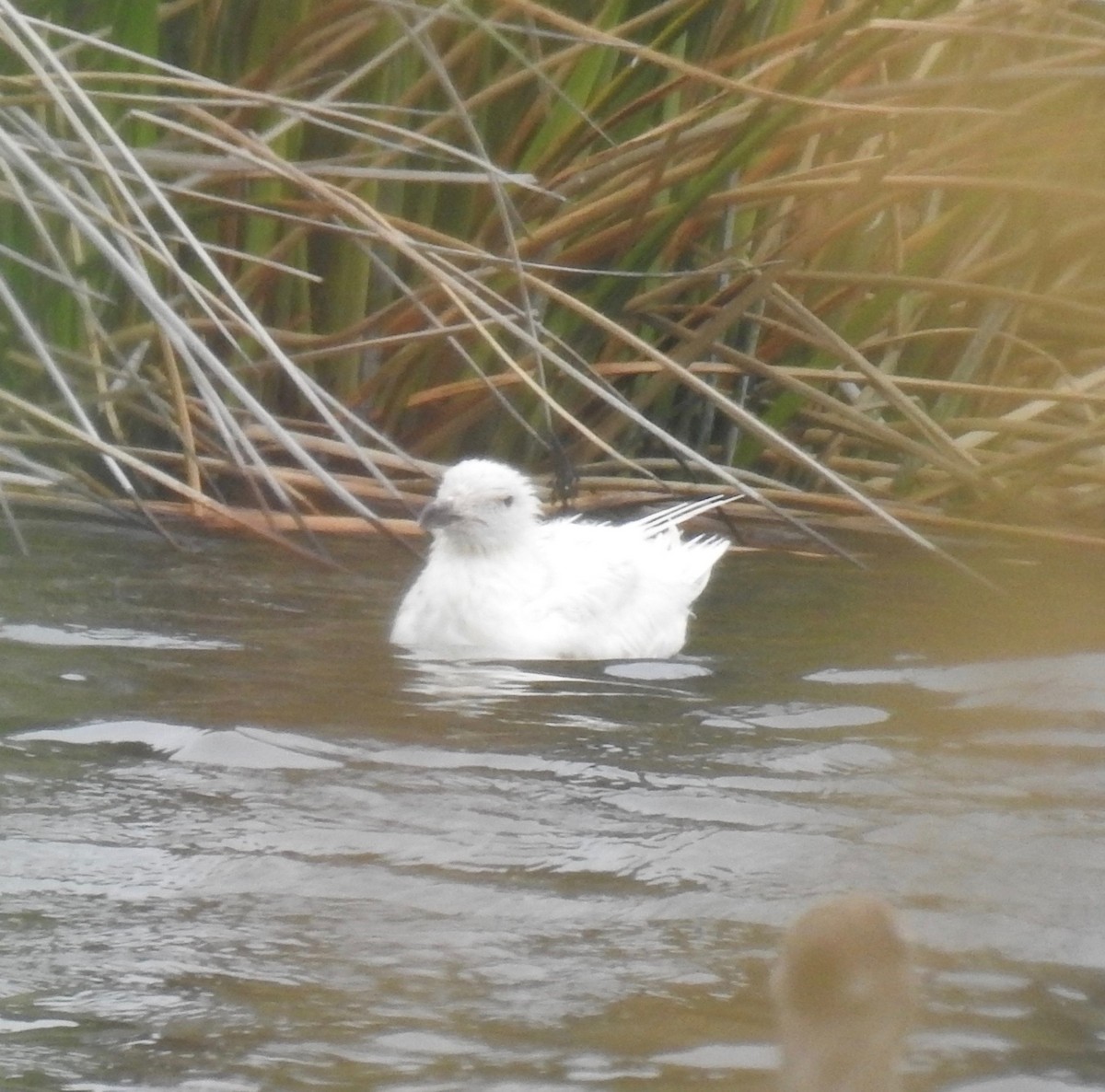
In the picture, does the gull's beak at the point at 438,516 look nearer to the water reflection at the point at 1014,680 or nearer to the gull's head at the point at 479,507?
the gull's head at the point at 479,507

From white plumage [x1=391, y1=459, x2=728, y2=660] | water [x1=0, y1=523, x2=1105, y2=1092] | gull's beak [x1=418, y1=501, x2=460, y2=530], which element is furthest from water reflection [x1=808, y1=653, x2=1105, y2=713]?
gull's beak [x1=418, y1=501, x2=460, y2=530]

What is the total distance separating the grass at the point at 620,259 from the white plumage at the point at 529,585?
22 cm

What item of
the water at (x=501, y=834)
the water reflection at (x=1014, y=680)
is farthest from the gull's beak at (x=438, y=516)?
the water reflection at (x=1014, y=680)

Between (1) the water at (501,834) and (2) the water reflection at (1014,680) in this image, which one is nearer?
(1) the water at (501,834)

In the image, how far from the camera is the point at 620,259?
6.58 meters

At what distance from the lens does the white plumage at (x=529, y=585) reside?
18.6 feet

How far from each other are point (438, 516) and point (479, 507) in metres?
0.16

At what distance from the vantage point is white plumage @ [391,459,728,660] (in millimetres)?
5676

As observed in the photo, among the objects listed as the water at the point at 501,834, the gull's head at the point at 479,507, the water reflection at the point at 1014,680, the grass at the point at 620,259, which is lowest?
the water reflection at the point at 1014,680

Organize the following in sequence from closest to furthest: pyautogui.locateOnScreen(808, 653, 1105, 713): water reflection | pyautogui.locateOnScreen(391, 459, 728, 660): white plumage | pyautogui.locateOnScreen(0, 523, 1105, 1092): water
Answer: pyautogui.locateOnScreen(0, 523, 1105, 1092): water, pyautogui.locateOnScreen(808, 653, 1105, 713): water reflection, pyautogui.locateOnScreen(391, 459, 728, 660): white plumage

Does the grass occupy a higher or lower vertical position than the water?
higher

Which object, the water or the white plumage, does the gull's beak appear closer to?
the white plumage

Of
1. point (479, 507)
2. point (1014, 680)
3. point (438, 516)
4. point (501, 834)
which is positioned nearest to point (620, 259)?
point (479, 507)

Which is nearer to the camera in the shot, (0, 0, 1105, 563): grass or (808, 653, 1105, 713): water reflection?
(808, 653, 1105, 713): water reflection
